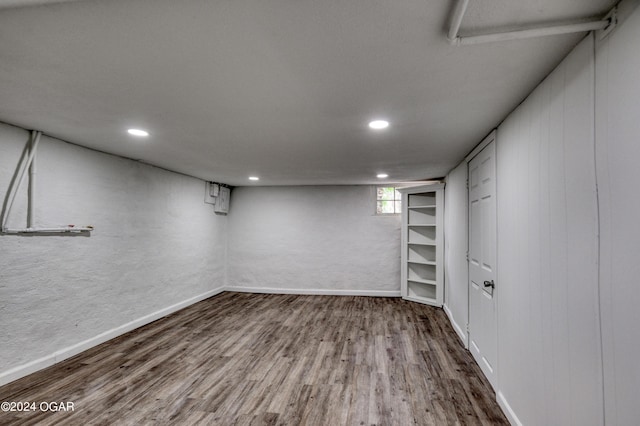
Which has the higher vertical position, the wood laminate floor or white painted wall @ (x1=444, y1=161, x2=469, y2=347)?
white painted wall @ (x1=444, y1=161, x2=469, y2=347)

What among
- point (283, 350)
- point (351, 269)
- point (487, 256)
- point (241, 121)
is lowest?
point (283, 350)

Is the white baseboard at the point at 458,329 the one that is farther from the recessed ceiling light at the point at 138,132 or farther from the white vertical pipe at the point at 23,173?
the white vertical pipe at the point at 23,173

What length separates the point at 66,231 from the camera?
10.2ft

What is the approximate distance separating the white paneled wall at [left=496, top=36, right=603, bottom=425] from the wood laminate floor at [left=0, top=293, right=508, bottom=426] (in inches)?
25.5

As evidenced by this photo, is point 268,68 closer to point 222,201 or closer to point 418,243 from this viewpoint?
point 418,243

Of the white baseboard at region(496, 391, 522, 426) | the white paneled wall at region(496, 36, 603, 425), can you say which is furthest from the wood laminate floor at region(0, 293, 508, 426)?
the white paneled wall at region(496, 36, 603, 425)

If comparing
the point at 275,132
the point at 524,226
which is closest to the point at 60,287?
the point at 275,132

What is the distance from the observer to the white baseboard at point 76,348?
2629 millimetres

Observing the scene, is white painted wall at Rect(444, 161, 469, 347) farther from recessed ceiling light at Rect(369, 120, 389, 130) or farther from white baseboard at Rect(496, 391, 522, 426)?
recessed ceiling light at Rect(369, 120, 389, 130)

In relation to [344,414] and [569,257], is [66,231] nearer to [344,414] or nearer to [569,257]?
[344,414]

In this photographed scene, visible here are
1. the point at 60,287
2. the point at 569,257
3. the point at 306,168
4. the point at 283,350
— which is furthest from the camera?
the point at 306,168

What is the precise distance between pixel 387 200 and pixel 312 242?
1.72 metres

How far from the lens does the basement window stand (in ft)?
19.9

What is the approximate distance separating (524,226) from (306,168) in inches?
114
